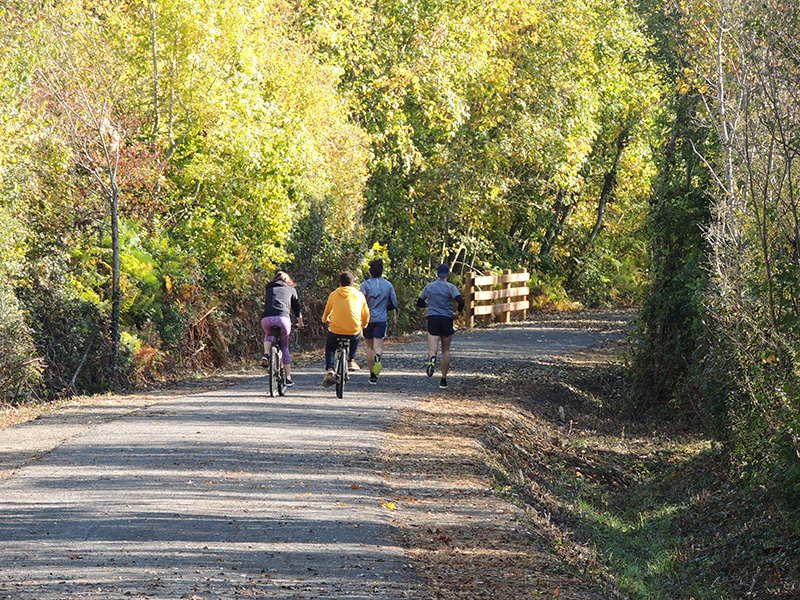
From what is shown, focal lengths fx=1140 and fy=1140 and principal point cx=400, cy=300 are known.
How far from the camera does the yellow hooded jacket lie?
1689cm

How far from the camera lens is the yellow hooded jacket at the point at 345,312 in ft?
55.4

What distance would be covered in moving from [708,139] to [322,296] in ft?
37.5

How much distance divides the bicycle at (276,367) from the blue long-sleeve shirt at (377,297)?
5.64 ft

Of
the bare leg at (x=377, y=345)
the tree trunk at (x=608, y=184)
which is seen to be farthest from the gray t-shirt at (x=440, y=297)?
the tree trunk at (x=608, y=184)

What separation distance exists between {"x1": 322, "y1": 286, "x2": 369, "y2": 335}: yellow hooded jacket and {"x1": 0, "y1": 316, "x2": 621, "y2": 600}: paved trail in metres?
1.08

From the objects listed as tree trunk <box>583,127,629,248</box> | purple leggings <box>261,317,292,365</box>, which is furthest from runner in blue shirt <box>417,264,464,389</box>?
tree trunk <box>583,127,629,248</box>

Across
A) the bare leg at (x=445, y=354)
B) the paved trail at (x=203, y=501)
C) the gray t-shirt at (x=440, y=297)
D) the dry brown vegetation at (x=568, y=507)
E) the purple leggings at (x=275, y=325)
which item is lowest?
the dry brown vegetation at (x=568, y=507)

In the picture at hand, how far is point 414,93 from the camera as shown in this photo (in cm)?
3167

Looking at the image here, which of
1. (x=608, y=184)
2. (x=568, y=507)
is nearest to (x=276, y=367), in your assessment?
(x=568, y=507)

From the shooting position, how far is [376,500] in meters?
10.5

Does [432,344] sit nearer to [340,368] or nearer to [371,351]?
[371,351]

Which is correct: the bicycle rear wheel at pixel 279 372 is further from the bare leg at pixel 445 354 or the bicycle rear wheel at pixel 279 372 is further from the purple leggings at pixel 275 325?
the bare leg at pixel 445 354

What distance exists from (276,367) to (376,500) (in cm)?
648

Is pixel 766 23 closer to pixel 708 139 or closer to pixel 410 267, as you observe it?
pixel 708 139
